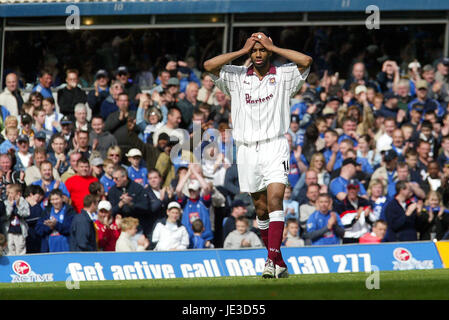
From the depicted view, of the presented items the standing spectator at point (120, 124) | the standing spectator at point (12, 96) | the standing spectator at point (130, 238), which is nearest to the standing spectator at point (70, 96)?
the standing spectator at point (12, 96)

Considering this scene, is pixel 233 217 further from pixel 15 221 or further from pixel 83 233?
pixel 15 221

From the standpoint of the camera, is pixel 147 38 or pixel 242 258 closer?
pixel 242 258

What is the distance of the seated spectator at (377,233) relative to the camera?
16.4 metres

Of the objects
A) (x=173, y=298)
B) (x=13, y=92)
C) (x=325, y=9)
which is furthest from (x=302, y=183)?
(x=173, y=298)

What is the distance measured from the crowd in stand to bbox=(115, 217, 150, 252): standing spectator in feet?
0.07

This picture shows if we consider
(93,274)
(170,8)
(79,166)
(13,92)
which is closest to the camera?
(93,274)

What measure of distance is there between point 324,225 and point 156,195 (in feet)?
8.78

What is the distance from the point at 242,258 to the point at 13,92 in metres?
6.24

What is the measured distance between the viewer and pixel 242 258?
15000 millimetres

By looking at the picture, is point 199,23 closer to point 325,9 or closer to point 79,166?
point 325,9

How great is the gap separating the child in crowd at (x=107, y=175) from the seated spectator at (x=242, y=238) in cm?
212

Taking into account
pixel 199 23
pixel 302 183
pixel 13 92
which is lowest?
pixel 302 183

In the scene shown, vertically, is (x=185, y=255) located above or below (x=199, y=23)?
→ below

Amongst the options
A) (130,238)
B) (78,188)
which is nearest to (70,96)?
(78,188)
